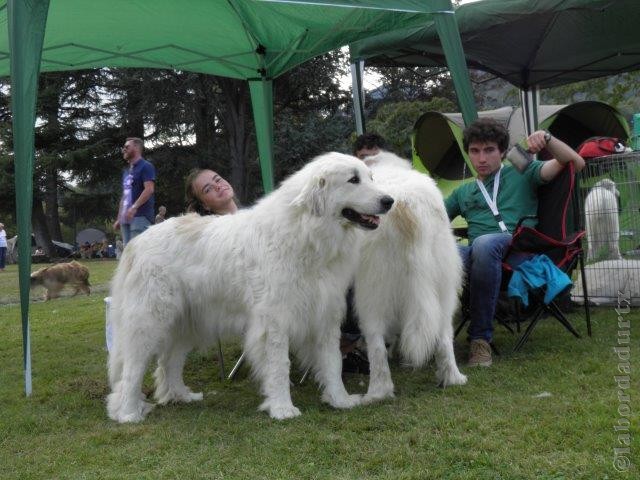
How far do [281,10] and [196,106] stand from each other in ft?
49.2

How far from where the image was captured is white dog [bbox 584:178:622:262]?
4.90 meters

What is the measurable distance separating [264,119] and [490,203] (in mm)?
3572

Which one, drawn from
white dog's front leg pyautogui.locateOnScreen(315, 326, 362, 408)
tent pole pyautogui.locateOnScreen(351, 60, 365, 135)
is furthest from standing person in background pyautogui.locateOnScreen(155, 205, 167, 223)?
tent pole pyautogui.locateOnScreen(351, 60, 365, 135)

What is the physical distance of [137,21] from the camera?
226 inches

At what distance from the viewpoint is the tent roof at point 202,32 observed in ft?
17.7

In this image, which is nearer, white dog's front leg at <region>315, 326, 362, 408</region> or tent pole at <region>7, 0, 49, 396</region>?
white dog's front leg at <region>315, 326, 362, 408</region>

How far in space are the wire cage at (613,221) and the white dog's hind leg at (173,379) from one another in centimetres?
320

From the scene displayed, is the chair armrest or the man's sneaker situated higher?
the chair armrest

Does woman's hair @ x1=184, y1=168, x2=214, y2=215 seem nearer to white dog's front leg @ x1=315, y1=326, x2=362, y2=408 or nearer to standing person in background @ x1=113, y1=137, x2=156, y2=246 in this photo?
white dog's front leg @ x1=315, y1=326, x2=362, y2=408

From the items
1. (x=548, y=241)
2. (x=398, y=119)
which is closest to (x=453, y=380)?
(x=548, y=241)

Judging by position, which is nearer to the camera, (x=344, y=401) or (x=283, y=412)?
(x=283, y=412)

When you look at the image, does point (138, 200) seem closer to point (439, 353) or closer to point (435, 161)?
point (435, 161)

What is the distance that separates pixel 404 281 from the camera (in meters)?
3.25

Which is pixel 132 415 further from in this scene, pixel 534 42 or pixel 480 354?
pixel 534 42
